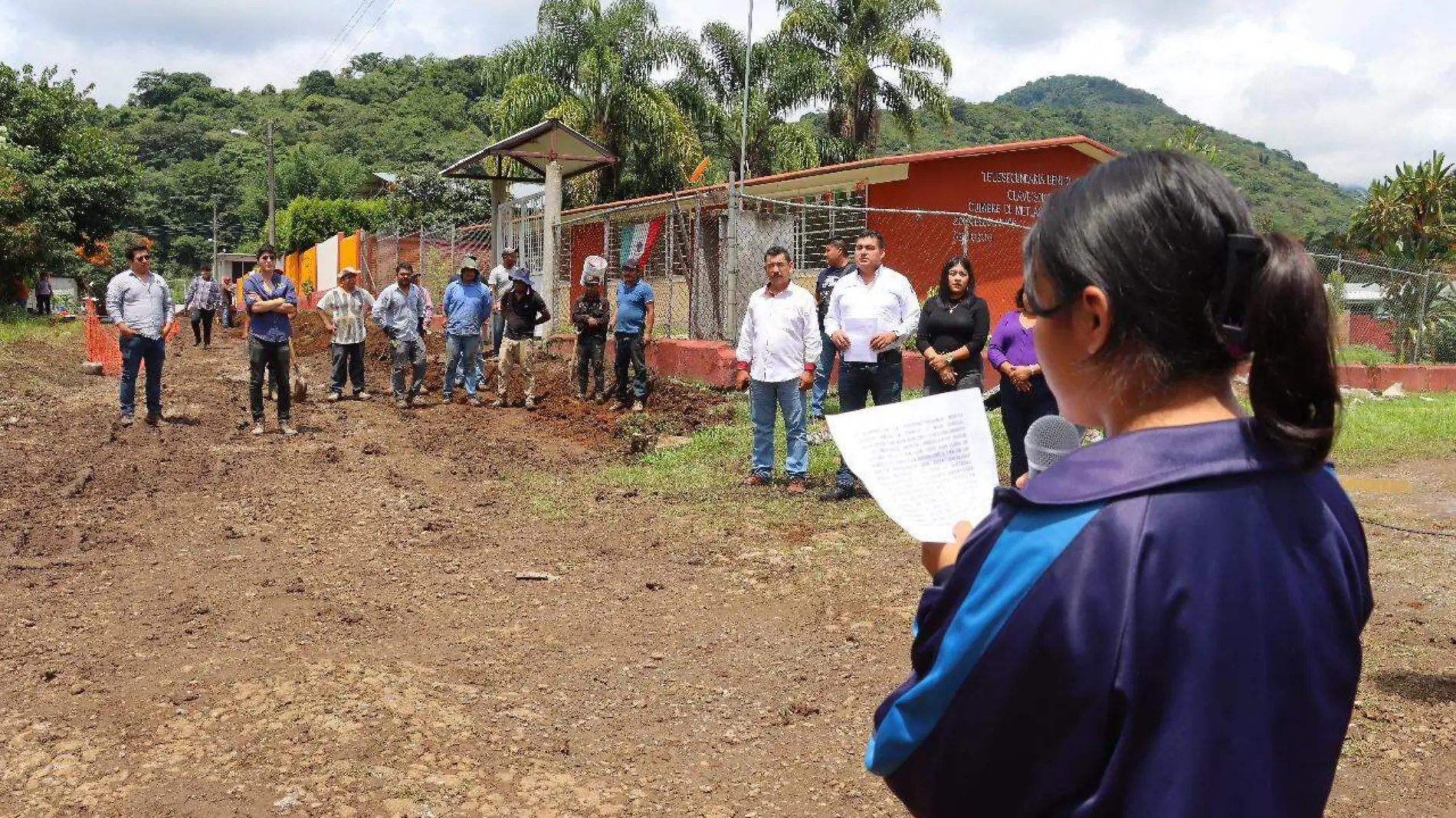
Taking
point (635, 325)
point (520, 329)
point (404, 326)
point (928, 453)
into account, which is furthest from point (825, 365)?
point (928, 453)

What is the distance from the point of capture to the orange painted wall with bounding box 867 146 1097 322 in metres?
16.6

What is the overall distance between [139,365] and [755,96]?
70.1 ft

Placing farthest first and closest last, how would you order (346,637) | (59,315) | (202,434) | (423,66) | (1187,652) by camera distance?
(423,66) → (59,315) → (202,434) → (346,637) → (1187,652)

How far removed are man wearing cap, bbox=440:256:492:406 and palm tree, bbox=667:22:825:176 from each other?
672 inches

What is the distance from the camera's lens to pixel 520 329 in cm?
1279

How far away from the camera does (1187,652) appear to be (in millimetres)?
1091

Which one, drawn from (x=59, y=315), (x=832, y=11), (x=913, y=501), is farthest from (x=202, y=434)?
(x=59, y=315)

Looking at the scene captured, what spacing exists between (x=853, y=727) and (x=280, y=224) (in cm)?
4713

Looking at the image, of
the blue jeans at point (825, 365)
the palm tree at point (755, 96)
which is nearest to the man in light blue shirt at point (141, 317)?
the blue jeans at point (825, 365)

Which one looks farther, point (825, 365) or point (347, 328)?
point (347, 328)

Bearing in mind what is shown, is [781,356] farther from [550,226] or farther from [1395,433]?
[550,226]

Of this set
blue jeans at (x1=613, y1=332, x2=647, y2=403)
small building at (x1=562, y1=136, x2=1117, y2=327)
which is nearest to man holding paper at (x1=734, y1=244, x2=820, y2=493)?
blue jeans at (x1=613, y1=332, x2=647, y2=403)

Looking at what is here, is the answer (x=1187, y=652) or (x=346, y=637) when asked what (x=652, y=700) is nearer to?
(x=346, y=637)

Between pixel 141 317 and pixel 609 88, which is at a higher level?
pixel 609 88
